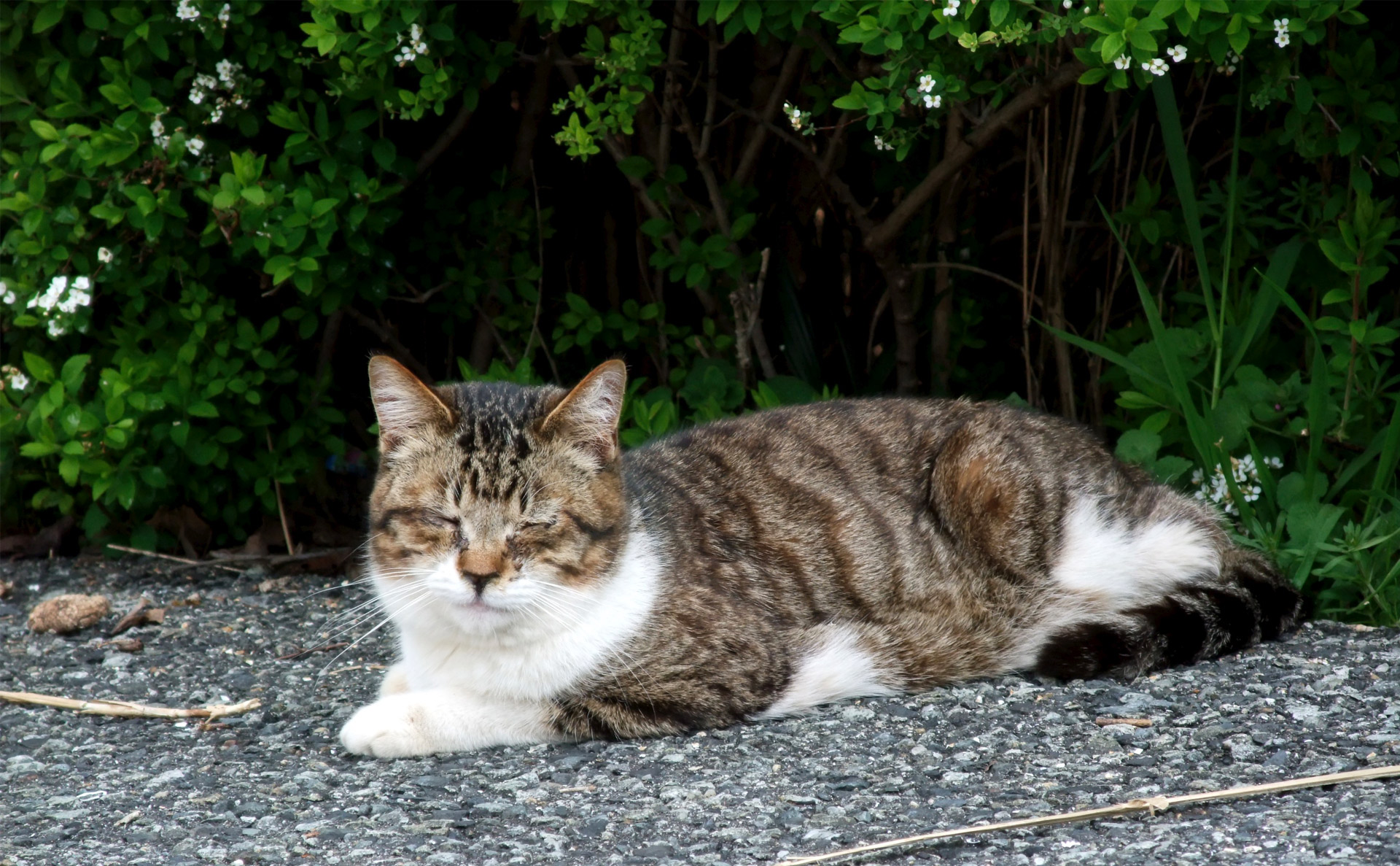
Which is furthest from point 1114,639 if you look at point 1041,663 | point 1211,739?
point 1211,739

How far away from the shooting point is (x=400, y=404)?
3623 mm

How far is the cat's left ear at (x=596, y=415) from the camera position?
11.7 feet

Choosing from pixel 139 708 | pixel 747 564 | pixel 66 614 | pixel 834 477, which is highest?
pixel 834 477

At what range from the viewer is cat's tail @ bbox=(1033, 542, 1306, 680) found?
3.82 m

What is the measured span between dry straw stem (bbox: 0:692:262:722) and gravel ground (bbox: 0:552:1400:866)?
0.09ft

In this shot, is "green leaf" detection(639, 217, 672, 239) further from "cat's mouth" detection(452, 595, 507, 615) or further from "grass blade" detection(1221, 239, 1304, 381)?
"cat's mouth" detection(452, 595, 507, 615)

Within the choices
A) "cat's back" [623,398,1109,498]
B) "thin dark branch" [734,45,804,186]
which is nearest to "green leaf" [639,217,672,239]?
"thin dark branch" [734,45,804,186]

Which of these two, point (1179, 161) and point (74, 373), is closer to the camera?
point (1179, 161)

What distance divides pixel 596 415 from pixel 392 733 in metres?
0.93

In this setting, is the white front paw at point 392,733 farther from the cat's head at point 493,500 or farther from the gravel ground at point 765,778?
the cat's head at point 493,500

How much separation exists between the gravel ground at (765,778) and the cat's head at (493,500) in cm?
42

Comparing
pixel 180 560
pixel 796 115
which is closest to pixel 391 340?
pixel 180 560

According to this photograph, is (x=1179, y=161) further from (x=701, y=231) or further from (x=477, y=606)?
(x=477, y=606)

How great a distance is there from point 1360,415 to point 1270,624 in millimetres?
1100
